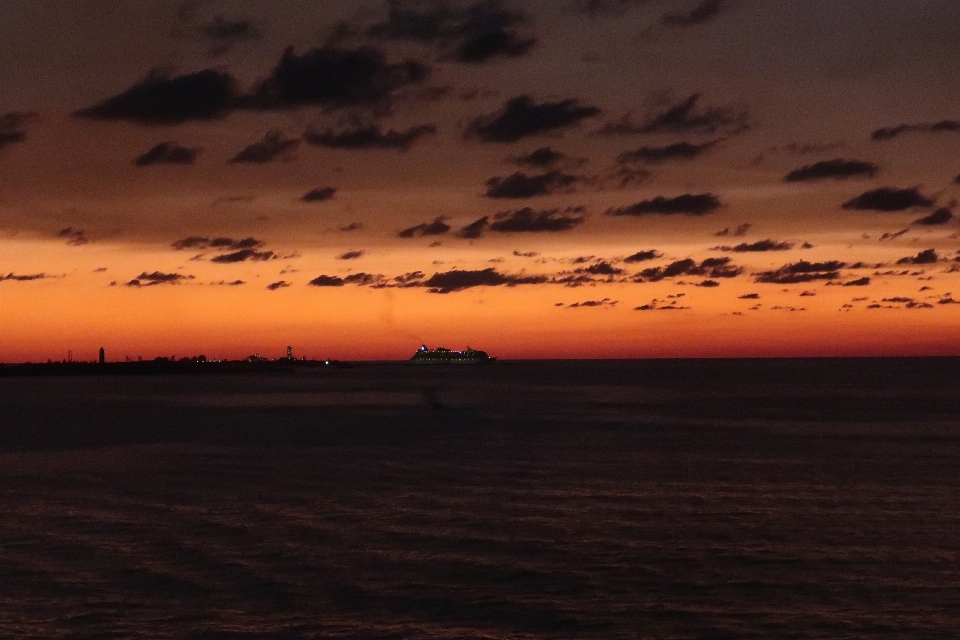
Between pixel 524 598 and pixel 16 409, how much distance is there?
122570mm

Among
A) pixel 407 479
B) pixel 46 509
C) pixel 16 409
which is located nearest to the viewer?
pixel 46 509

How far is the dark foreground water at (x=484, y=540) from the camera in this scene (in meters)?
26.2

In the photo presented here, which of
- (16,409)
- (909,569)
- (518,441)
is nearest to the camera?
(909,569)

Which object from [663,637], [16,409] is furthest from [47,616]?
[16,409]

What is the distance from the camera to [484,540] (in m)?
35.6

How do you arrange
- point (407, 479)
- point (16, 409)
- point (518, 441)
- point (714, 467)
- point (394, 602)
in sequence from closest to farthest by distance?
1. point (394, 602)
2. point (407, 479)
3. point (714, 467)
4. point (518, 441)
5. point (16, 409)

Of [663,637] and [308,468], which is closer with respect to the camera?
[663,637]

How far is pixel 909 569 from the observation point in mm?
30828

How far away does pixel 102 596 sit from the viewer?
2827 centimetres

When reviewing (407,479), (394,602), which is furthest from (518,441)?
(394,602)

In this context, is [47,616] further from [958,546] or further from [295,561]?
[958,546]

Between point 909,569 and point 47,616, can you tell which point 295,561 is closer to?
point 47,616

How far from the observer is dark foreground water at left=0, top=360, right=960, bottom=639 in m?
26.2

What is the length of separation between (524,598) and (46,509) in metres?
22.8
